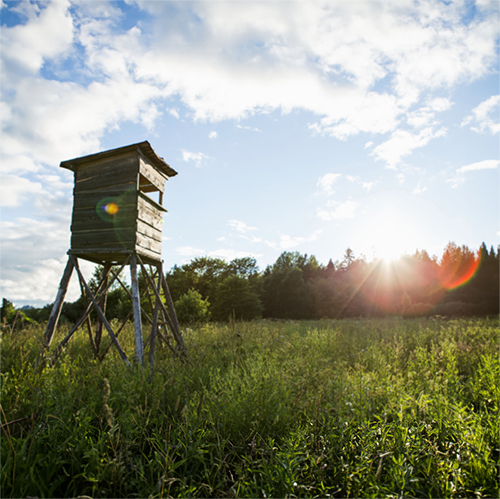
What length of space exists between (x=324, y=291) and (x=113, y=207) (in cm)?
3641

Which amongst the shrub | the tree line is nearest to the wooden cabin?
the tree line

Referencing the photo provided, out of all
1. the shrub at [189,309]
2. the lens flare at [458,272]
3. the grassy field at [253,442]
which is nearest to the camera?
the grassy field at [253,442]

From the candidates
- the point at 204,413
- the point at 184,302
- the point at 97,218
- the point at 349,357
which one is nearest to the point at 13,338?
the point at 97,218

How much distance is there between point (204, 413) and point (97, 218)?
17.3 ft

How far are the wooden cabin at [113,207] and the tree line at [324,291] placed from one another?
820 cm

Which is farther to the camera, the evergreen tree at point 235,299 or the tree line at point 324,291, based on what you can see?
the evergreen tree at point 235,299

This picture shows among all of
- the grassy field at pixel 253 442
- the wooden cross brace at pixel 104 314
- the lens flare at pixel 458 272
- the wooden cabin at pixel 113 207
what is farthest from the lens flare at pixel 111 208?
the lens flare at pixel 458 272

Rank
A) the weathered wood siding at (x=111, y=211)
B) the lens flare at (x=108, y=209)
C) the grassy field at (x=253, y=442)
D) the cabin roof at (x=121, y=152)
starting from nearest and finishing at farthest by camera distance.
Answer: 1. the grassy field at (x=253, y=442)
2. the weathered wood siding at (x=111, y=211)
3. the lens flare at (x=108, y=209)
4. the cabin roof at (x=121, y=152)

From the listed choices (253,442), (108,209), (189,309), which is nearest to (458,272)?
(189,309)

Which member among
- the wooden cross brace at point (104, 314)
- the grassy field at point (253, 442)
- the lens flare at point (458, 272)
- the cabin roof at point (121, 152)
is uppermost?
the cabin roof at point (121, 152)

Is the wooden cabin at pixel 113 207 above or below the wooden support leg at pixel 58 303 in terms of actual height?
above

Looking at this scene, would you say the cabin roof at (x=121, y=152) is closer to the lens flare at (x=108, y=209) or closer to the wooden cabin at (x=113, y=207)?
the wooden cabin at (x=113, y=207)

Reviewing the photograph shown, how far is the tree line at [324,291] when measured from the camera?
19.6m

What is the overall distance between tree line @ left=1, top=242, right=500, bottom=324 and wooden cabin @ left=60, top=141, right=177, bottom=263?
820 cm
